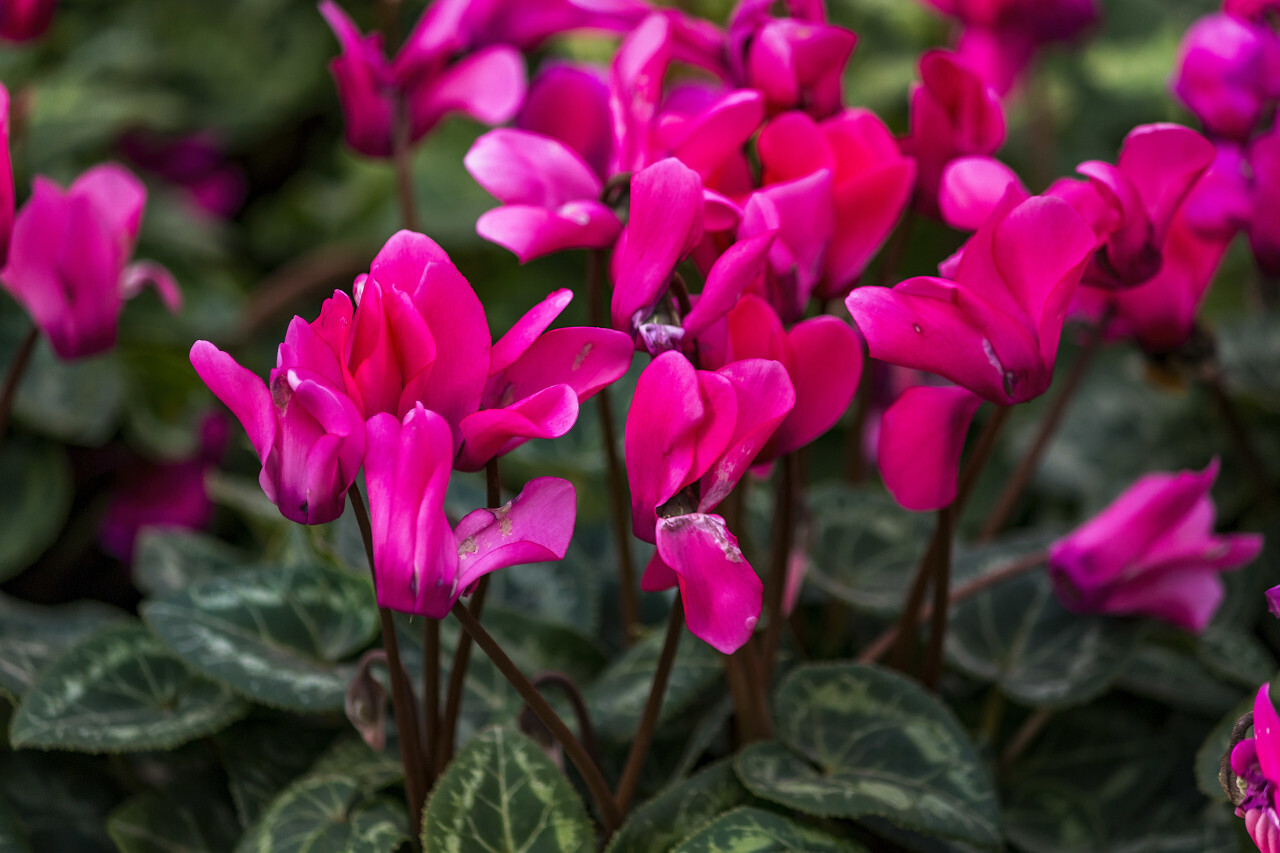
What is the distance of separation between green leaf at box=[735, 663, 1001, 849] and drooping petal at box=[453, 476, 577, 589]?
0.78ft

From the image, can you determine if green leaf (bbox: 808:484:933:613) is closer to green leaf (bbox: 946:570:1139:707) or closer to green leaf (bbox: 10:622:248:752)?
green leaf (bbox: 946:570:1139:707)

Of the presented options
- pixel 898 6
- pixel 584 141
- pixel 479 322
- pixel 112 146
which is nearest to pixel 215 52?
pixel 112 146

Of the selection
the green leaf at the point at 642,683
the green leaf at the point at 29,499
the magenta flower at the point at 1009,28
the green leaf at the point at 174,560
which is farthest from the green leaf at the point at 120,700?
the magenta flower at the point at 1009,28

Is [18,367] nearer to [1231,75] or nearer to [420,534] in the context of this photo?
[420,534]

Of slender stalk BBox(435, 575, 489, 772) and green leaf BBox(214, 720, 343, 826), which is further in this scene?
green leaf BBox(214, 720, 343, 826)

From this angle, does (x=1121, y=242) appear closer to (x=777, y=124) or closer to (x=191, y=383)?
(x=777, y=124)

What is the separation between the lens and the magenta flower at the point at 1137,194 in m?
0.59

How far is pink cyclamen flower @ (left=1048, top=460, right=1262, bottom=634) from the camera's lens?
76cm

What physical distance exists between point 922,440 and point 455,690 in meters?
0.29

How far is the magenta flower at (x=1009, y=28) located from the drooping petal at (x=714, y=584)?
2.89 ft

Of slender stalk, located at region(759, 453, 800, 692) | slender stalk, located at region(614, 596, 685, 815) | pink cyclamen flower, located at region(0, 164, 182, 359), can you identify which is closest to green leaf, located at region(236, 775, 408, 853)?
slender stalk, located at region(614, 596, 685, 815)

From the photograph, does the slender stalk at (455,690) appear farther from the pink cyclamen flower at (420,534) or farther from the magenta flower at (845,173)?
the magenta flower at (845,173)

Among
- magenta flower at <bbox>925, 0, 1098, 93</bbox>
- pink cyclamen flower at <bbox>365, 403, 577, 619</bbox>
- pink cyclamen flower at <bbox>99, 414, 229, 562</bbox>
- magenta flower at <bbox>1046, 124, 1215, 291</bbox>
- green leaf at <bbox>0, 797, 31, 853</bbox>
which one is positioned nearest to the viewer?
pink cyclamen flower at <bbox>365, 403, 577, 619</bbox>

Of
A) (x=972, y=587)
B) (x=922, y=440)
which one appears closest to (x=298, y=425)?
(x=922, y=440)
